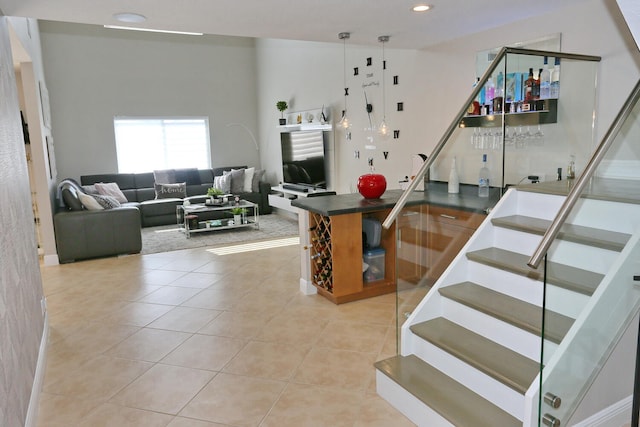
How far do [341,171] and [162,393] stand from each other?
459 cm

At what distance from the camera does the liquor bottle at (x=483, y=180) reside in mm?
3221

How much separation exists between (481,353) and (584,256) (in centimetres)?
75

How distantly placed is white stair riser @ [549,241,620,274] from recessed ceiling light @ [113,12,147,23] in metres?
3.14

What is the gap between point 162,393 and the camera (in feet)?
8.50

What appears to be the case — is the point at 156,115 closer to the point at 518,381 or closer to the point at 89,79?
the point at 89,79

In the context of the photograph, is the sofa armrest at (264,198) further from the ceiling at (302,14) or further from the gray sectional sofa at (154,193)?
the ceiling at (302,14)

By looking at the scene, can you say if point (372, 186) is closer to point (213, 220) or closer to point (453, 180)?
point (453, 180)

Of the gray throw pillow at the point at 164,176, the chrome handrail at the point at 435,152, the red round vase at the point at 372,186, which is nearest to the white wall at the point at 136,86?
the gray throw pillow at the point at 164,176

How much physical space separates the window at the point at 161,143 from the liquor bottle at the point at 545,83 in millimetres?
7071

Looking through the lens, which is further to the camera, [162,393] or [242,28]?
[242,28]

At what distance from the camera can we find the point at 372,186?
159 inches

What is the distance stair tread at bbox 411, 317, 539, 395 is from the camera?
2115mm

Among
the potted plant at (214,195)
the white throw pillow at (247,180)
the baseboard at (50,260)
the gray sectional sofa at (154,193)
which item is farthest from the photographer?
the white throw pillow at (247,180)

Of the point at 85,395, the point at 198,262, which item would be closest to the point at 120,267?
the point at 198,262
